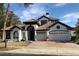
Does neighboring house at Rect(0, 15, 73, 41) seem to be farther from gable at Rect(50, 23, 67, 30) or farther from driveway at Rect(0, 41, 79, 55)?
driveway at Rect(0, 41, 79, 55)

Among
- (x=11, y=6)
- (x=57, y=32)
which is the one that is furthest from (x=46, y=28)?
(x=11, y=6)

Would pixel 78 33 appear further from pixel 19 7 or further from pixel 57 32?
pixel 19 7

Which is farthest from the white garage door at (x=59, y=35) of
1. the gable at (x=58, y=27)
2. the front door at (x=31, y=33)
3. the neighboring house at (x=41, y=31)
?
the front door at (x=31, y=33)

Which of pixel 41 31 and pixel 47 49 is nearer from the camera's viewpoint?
pixel 47 49

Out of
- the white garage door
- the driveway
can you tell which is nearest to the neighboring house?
the white garage door

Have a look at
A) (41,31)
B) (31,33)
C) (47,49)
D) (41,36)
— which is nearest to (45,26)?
(41,31)

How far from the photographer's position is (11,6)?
12.3 meters

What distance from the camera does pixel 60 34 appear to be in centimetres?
1247

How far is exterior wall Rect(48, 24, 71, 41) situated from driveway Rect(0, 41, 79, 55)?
0.15 meters

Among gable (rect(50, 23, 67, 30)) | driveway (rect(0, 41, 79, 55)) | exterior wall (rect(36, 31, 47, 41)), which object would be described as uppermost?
gable (rect(50, 23, 67, 30))

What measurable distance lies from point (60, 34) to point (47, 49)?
54 centimetres

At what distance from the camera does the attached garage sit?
1238 centimetres

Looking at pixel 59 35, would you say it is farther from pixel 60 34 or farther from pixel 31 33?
pixel 31 33

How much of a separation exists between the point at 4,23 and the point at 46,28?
1.11 metres
